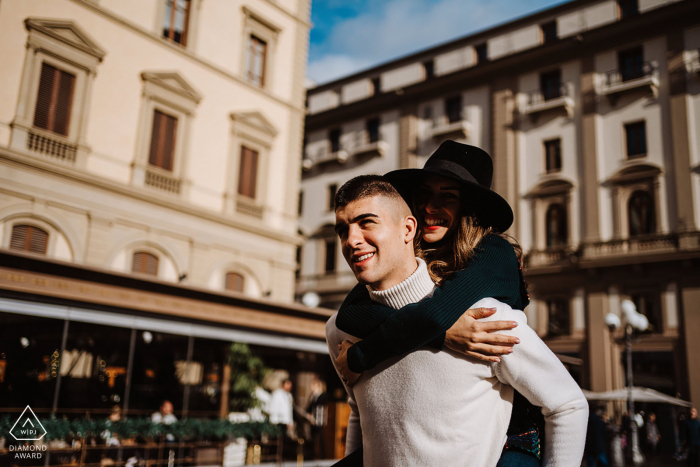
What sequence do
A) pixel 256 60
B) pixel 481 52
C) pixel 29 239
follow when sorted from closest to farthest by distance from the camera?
pixel 29 239, pixel 256 60, pixel 481 52

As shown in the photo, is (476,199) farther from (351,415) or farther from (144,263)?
(144,263)

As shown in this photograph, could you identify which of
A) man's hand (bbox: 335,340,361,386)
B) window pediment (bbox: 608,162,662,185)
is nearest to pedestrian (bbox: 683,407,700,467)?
window pediment (bbox: 608,162,662,185)

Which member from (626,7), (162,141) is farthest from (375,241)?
(626,7)

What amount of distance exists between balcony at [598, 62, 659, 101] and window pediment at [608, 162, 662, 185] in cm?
287

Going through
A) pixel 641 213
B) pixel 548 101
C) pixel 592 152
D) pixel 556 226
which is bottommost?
pixel 556 226

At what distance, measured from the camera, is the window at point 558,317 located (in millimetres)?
24688

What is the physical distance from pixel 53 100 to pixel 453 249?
13.5 m

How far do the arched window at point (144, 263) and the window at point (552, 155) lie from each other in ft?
58.1

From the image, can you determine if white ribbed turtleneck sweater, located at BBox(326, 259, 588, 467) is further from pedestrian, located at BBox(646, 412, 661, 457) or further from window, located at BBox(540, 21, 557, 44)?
window, located at BBox(540, 21, 557, 44)

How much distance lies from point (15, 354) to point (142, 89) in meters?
7.23

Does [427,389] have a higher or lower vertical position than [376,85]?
lower

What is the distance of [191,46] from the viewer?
17.0m

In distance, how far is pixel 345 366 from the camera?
78.1 inches

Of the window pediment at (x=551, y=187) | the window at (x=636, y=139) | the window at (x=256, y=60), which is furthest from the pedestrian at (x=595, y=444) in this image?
the window at (x=636, y=139)
